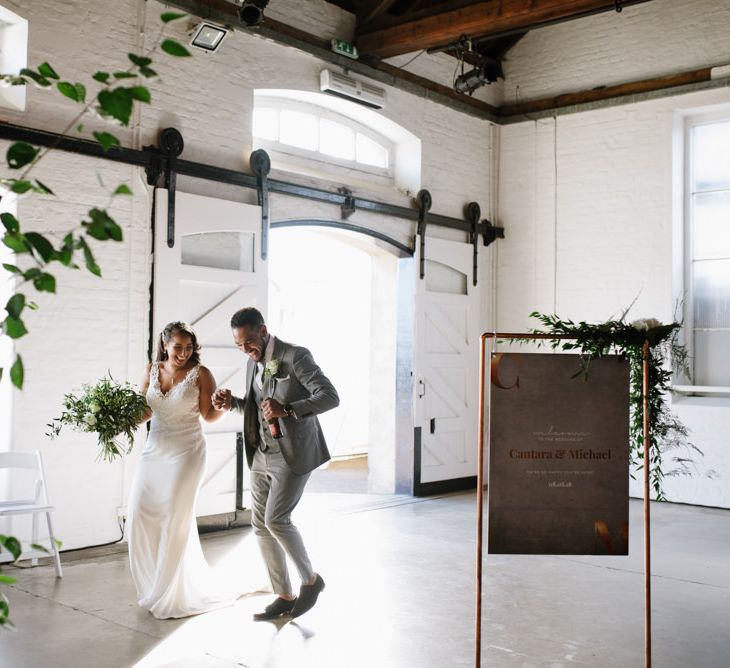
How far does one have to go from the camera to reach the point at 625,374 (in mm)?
4012

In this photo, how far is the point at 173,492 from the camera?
4.92 m

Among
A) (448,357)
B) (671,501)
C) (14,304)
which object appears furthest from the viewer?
(448,357)

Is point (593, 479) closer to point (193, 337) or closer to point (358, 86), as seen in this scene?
point (193, 337)

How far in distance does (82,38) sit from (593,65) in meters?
6.12

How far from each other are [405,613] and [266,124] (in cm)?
513

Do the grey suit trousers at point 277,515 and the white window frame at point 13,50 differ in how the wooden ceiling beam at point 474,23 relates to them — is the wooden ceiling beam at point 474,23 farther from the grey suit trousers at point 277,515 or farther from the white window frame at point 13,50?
the grey suit trousers at point 277,515

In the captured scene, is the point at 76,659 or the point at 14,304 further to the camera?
the point at 76,659

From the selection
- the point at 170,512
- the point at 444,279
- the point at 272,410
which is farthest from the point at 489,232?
the point at 170,512

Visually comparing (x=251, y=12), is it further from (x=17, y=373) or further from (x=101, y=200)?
(x=17, y=373)

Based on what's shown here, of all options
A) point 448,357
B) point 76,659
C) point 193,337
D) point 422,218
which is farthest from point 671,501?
point 76,659

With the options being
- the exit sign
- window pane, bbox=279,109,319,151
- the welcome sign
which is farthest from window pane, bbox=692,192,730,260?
the welcome sign

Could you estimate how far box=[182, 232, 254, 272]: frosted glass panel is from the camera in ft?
23.9

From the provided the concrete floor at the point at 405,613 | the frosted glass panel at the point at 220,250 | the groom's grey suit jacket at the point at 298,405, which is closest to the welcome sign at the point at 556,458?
the concrete floor at the point at 405,613

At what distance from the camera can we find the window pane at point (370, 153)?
9.44 metres
